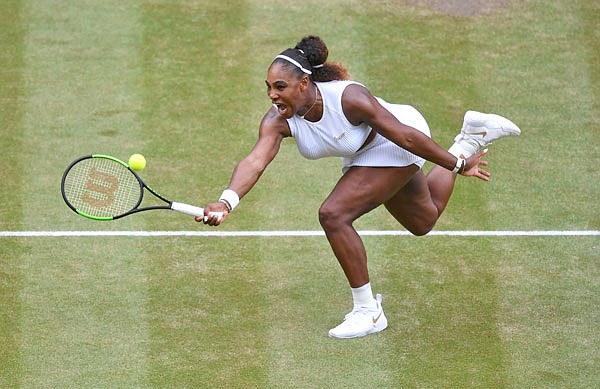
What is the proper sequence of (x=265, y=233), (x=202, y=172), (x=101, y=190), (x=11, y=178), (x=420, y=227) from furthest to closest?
(x=202, y=172), (x=11, y=178), (x=265, y=233), (x=420, y=227), (x=101, y=190)

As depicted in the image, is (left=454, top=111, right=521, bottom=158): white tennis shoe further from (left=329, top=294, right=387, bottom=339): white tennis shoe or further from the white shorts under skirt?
(left=329, top=294, right=387, bottom=339): white tennis shoe

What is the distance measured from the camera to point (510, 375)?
27.8 feet

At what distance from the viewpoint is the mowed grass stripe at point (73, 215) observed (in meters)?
8.67

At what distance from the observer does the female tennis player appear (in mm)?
8617

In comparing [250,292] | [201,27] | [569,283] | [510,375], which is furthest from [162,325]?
[201,27]

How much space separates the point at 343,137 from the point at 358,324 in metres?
1.30

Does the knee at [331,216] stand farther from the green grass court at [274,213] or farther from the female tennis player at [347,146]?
the green grass court at [274,213]

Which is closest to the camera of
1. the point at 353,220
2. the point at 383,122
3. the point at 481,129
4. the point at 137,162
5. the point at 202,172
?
the point at 137,162

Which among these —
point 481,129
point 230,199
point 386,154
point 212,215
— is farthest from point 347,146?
point 481,129

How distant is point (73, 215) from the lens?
10.9 metres

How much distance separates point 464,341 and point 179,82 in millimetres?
4975

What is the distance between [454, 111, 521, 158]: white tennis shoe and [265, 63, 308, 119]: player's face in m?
1.84

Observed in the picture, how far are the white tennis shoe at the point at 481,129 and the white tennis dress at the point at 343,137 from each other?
0.90 m

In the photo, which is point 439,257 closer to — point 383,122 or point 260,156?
point 383,122
